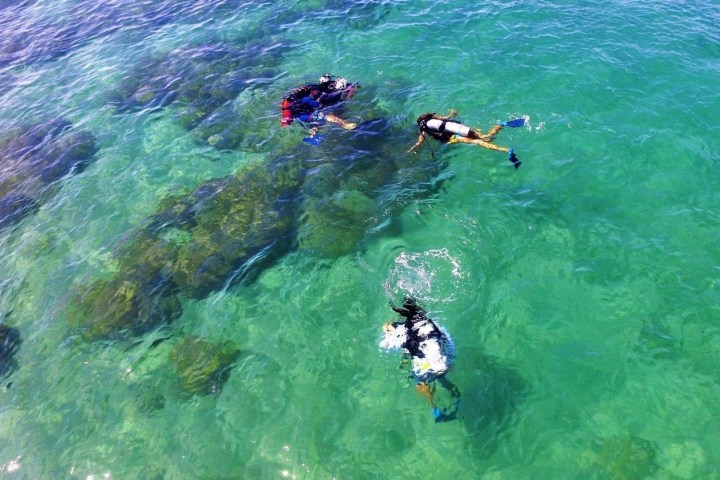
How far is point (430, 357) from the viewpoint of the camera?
1079 centimetres

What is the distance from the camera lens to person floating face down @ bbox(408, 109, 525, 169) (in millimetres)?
15529

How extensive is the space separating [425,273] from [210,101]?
15.7 metres

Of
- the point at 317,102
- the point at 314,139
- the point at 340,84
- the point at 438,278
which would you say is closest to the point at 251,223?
the point at 314,139

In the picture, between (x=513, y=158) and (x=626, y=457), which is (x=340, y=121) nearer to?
(x=513, y=158)

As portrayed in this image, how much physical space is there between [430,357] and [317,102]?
13141 mm

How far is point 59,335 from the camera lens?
556 inches

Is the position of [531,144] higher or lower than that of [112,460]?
higher

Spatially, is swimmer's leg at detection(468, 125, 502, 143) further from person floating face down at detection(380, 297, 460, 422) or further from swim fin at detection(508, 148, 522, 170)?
person floating face down at detection(380, 297, 460, 422)

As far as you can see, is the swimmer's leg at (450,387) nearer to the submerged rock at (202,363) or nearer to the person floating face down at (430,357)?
the person floating face down at (430,357)

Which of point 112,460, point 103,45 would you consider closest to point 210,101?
point 103,45

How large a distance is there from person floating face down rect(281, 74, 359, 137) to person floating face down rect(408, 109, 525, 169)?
3.76 meters

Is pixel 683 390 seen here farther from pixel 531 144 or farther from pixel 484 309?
pixel 531 144

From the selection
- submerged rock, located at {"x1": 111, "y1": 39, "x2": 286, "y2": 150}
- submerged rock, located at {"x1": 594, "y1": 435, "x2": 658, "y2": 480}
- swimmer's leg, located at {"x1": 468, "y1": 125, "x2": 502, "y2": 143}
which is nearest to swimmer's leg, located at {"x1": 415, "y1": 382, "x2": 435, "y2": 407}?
submerged rock, located at {"x1": 594, "y1": 435, "x2": 658, "y2": 480}

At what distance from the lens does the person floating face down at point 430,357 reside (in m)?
10.7
